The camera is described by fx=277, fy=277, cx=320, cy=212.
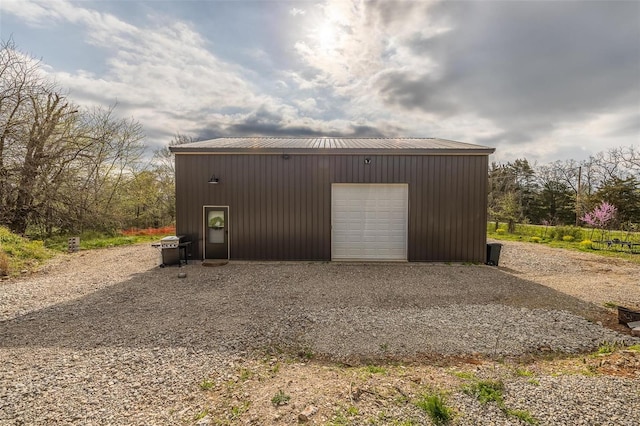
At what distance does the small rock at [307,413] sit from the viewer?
2.10 metres

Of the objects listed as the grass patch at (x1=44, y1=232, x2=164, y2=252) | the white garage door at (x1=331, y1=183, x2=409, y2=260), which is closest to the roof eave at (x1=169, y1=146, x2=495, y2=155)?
the white garage door at (x1=331, y1=183, x2=409, y2=260)

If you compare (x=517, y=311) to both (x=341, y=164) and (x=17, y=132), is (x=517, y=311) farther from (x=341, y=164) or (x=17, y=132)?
(x=17, y=132)

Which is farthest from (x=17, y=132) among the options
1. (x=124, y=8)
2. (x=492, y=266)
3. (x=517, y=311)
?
(x=492, y=266)

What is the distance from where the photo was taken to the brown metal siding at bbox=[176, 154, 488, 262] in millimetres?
7930

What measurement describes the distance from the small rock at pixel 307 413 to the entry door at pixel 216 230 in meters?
6.45

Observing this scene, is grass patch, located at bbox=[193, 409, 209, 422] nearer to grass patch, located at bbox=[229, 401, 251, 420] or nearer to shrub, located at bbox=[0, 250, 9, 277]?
grass patch, located at bbox=[229, 401, 251, 420]

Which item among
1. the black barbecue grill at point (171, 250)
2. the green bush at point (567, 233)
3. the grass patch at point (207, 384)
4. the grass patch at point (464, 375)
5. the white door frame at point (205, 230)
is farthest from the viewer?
the green bush at point (567, 233)

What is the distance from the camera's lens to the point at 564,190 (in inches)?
853

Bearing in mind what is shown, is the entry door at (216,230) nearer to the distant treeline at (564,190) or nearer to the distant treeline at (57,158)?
the distant treeline at (57,158)

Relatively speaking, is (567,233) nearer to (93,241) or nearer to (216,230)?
(216,230)

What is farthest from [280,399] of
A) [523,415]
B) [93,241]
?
[93,241]

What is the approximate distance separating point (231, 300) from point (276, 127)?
1324 cm

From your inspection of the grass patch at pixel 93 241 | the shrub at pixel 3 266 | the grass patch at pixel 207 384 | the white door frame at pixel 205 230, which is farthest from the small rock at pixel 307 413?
the grass patch at pixel 93 241

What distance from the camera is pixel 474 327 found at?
153 inches
